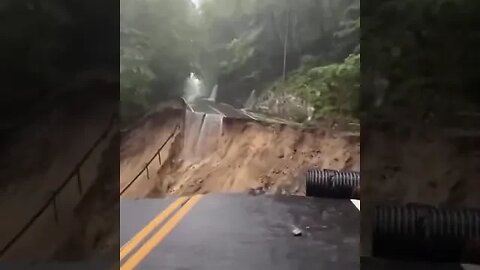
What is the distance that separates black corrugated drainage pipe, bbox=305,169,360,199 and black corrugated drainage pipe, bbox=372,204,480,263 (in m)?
0.32

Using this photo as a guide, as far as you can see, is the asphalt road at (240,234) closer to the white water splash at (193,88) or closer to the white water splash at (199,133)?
the white water splash at (199,133)

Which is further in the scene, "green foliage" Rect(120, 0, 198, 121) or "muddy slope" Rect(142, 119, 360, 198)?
"muddy slope" Rect(142, 119, 360, 198)

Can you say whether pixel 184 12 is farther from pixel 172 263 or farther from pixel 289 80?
pixel 172 263

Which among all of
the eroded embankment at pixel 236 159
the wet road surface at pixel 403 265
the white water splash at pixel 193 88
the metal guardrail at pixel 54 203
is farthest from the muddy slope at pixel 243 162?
the wet road surface at pixel 403 265

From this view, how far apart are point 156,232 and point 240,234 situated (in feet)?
1.39

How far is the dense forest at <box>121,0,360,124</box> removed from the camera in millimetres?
3318

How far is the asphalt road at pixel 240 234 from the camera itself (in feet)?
9.58

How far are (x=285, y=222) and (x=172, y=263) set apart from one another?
60 cm

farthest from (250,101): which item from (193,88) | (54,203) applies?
(54,203)

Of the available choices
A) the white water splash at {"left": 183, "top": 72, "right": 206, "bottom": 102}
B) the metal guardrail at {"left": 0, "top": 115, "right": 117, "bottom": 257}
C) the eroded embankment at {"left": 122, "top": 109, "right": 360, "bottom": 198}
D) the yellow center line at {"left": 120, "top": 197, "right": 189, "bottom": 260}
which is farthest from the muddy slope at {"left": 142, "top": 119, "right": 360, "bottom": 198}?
the metal guardrail at {"left": 0, "top": 115, "right": 117, "bottom": 257}

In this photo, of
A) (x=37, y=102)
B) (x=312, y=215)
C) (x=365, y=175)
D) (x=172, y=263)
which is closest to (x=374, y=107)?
(x=365, y=175)

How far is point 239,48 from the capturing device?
3.43 m

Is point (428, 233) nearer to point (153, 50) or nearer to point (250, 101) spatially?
point (250, 101)

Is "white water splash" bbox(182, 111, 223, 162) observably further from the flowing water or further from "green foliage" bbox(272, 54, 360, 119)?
"green foliage" bbox(272, 54, 360, 119)
